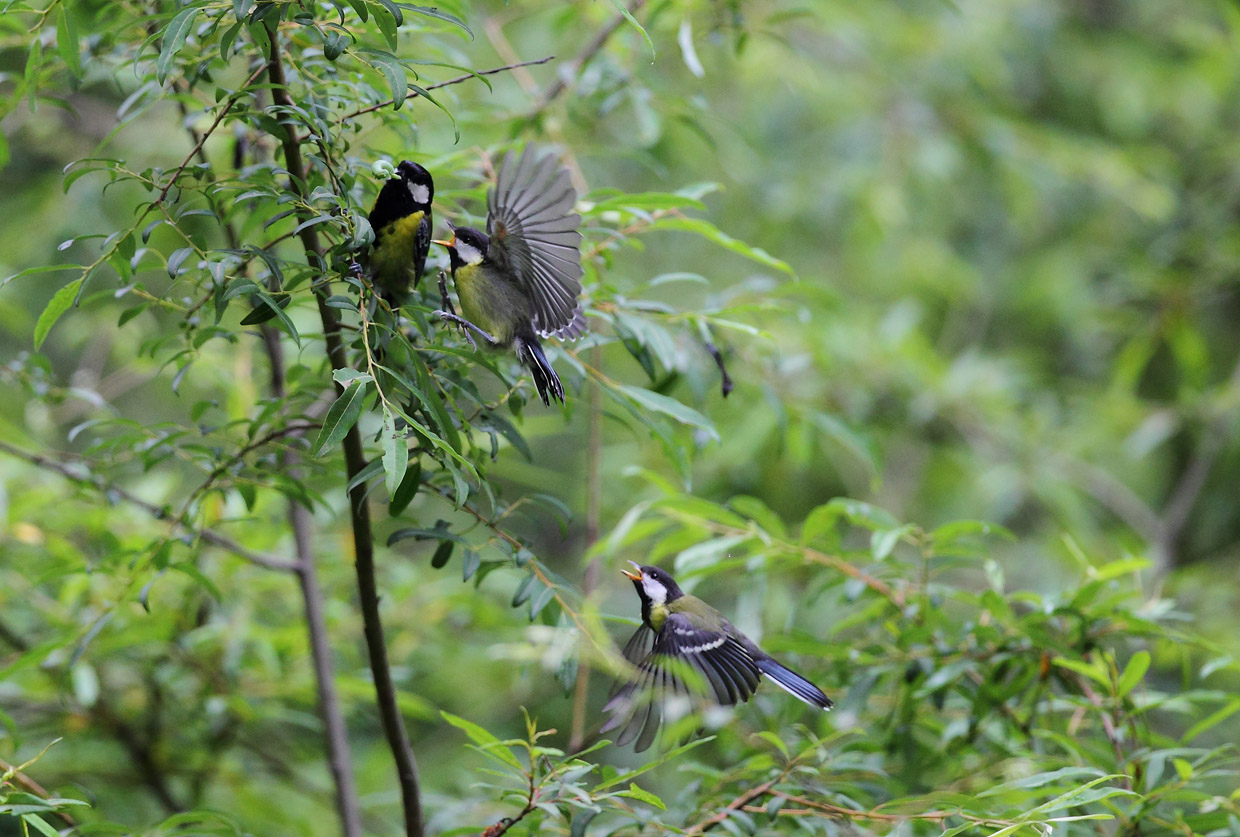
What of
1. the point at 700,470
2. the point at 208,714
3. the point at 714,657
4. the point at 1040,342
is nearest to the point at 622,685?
the point at 714,657

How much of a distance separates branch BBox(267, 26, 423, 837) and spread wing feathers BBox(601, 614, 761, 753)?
10.0 inches

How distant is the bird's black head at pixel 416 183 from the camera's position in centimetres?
121

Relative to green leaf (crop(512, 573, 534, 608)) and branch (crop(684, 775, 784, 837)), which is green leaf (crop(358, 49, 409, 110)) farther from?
branch (crop(684, 775, 784, 837))

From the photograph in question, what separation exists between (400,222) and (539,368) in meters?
0.24

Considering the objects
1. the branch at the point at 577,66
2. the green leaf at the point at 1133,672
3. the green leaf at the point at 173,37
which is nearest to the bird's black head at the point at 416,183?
the green leaf at the point at 173,37

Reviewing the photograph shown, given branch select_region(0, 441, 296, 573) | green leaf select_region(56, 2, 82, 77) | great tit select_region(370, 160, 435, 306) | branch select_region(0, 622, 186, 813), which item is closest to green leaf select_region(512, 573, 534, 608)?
great tit select_region(370, 160, 435, 306)

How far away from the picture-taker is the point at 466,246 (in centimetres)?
142

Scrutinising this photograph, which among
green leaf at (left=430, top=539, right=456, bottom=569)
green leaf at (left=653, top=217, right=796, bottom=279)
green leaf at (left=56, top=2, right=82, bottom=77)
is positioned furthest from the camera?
green leaf at (left=653, top=217, right=796, bottom=279)

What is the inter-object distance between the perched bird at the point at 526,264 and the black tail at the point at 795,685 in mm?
475

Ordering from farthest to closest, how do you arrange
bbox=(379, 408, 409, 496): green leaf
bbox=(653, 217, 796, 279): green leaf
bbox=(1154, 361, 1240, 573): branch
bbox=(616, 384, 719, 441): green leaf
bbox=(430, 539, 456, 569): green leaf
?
bbox=(1154, 361, 1240, 573): branch, bbox=(653, 217, 796, 279): green leaf, bbox=(616, 384, 719, 441): green leaf, bbox=(430, 539, 456, 569): green leaf, bbox=(379, 408, 409, 496): green leaf

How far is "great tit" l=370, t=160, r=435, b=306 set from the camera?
122 cm

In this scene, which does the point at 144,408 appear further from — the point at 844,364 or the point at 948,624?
the point at 948,624

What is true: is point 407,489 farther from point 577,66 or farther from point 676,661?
point 577,66

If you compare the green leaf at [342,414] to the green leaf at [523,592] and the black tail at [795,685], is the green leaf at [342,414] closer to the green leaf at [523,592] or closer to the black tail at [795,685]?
the green leaf at [523,592]
